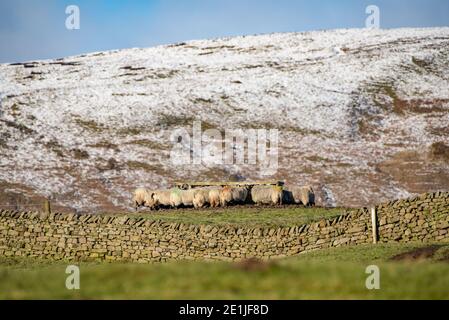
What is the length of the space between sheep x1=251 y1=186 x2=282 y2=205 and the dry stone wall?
47.0 feet

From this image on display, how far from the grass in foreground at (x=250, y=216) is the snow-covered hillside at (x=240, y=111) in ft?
75.6

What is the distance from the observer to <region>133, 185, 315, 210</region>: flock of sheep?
48.0m

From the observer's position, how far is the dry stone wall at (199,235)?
30.9 m

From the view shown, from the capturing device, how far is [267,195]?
48.0m

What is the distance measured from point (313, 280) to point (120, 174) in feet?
190

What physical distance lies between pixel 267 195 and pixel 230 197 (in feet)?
7.18

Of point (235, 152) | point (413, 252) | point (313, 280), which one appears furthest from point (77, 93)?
point (313, 280)

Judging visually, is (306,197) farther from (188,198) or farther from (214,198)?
(188,198)

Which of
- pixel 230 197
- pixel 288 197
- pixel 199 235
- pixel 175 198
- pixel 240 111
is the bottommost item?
pixel 199 235

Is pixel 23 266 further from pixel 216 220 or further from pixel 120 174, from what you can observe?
pixel 120 174

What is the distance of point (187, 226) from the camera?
1331 inches

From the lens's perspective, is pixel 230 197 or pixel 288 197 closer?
pixel 230 197

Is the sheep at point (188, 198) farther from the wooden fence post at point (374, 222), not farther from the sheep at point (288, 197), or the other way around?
the wooden fence post at point (374, 222)

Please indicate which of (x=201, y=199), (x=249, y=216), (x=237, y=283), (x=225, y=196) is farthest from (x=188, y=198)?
(x=237, y=283)
